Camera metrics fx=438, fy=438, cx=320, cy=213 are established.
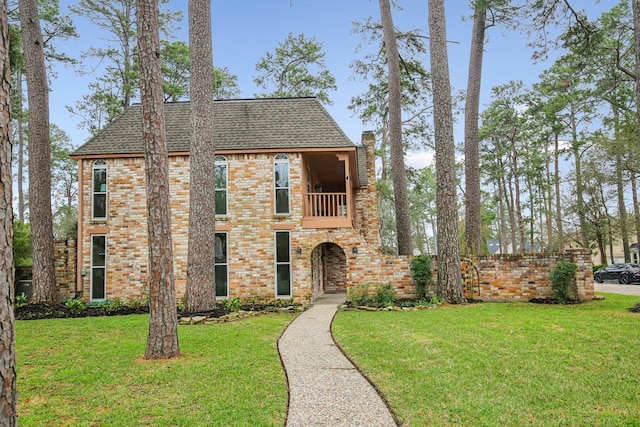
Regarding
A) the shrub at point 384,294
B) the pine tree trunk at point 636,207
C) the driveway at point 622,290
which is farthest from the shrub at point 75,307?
the pine tree trunk at point 636,207

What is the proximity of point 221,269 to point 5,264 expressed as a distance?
11.8 m

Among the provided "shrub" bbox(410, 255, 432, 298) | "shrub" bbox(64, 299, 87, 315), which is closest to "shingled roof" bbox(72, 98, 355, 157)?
"shrub" bbox(410, 255, 432, 298)

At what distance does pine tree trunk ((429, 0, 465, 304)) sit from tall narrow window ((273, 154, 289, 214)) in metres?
4.77

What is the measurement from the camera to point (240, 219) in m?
14.1

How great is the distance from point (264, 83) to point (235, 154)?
45.4 ft

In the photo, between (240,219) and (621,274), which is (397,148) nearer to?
(240,219)

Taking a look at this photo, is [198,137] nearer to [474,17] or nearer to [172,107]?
[172,107]

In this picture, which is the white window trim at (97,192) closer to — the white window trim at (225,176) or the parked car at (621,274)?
the white window trim at (225,176)

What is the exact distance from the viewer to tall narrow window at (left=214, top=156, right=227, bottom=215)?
46.6 feet

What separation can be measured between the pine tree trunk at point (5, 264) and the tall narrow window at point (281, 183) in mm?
11666

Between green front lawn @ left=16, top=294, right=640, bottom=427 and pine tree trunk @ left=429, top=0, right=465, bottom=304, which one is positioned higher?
pine tree trunk @ left=429, top=0, right=465, bottom=304

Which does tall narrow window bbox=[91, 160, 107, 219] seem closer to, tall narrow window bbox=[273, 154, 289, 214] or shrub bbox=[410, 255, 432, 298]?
tall narrow window bbox=[273, 154, 289, 214]

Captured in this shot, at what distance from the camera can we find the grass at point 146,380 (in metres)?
4.11

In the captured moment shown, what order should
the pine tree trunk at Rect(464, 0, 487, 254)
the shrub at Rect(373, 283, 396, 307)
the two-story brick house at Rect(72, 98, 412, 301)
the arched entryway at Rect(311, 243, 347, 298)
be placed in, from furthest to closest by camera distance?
the arched entryway at Rect(311, 243, 347, 298) → the pine tree trunk at Rect(464, 0, 487, 254) → the two-story brick house at Rect(72, 98, 412, 301) → the shrub at Rect(373, 283, 396, 307)
